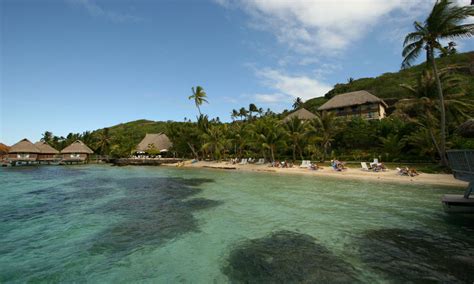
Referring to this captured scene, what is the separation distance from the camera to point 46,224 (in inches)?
366

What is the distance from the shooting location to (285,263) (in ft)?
18.4

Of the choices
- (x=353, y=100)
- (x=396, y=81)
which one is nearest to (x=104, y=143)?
(x=353, y=100)

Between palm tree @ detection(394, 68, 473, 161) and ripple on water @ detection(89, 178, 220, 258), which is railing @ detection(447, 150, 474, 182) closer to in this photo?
ripple on water @ detection(89, 178, 220, 258)

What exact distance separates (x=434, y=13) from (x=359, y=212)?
16577 mm

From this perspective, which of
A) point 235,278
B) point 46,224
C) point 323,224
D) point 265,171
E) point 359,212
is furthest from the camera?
point 265,171

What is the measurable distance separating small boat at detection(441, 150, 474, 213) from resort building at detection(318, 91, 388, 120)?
27.6 metres

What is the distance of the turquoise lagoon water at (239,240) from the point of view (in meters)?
5.26

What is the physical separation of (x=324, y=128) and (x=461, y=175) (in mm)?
20239

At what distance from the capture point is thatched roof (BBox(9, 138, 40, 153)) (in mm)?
44062

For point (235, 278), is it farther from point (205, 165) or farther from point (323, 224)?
point (205, 165)

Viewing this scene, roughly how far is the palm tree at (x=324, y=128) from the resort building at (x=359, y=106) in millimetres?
7607

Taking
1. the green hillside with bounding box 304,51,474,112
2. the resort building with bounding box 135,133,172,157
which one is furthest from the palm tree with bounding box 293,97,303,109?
the resort building with bounding box 135,133,172,157

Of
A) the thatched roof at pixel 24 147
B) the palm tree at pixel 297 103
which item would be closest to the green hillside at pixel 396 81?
the palm tree at pixel 297 103

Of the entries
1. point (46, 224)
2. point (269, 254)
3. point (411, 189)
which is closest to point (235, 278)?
point (269, 254)
